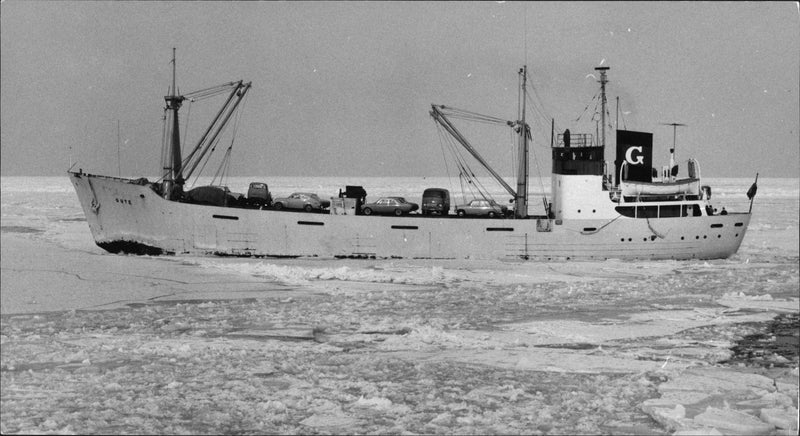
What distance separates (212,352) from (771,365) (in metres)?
8.08

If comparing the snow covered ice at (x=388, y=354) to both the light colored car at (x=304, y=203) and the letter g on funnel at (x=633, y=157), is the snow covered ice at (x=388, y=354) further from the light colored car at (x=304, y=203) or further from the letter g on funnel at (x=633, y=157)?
the light colored car at (x=304, y=203)

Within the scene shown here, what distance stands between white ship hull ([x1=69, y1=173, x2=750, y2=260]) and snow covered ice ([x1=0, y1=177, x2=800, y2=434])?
624cm

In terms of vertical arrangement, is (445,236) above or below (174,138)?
below

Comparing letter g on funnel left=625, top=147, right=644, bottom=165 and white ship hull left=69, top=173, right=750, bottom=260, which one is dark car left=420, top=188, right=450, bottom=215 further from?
letter g on funnel left=625, top=147, right=644, bottom=165

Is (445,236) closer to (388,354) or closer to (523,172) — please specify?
(523,172)

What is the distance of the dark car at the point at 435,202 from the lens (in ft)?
96.6

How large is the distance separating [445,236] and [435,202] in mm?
2531

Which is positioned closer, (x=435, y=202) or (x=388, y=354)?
(x=388, y=354)

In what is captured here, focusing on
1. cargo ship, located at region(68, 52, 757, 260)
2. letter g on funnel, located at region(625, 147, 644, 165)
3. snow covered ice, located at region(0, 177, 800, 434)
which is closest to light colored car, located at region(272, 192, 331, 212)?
cargo ship, located at region(68, 52, 757, 260)

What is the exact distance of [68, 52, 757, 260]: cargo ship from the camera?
2736 cm

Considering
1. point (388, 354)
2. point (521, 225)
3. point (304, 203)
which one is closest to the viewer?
point (388, 354)

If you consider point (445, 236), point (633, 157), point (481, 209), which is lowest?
point (445, 236)

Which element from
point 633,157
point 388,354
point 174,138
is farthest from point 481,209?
point 388,354

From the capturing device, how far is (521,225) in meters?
27.3
